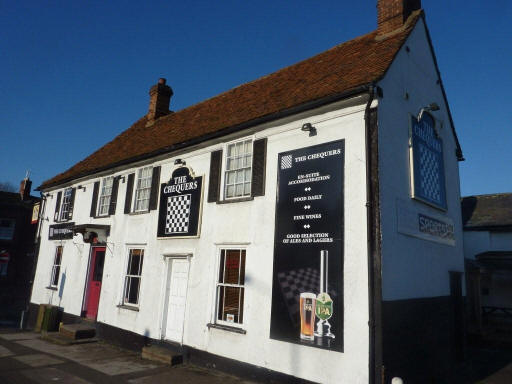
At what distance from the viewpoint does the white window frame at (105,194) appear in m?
13.4

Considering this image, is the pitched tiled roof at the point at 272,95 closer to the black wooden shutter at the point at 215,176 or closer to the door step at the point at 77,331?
the black wooden shutter at the point at 215,176

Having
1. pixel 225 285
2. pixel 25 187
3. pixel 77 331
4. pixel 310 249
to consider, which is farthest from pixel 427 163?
pixel 25 187

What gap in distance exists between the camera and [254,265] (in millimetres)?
8031

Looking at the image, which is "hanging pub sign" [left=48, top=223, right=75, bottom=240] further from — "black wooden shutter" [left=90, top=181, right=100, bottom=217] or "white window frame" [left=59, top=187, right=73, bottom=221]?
"black wooden shutter" [left=90, top=181, right=100, bottom=217]

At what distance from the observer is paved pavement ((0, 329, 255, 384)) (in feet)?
24.7

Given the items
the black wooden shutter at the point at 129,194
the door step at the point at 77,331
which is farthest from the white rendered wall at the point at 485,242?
the door step at the point at 77,331

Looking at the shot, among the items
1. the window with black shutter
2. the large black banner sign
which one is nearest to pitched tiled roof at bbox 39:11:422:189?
the window with black shutter

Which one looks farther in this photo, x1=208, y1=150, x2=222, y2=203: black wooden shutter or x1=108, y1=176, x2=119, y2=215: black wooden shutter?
x1=108, y1=176, x2=119, y2=215: black wooden shutter

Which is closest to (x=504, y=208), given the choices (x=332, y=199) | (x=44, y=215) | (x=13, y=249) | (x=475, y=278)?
(x=475, y=278)

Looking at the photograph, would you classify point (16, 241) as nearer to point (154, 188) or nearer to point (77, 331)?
point (77, 331)

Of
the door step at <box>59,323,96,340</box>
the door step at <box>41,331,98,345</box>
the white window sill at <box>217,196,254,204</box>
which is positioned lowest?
the door step at <box>41,331,98,345</box>

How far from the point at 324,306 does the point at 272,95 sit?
6.31 meters

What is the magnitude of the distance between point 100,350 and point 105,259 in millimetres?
3088

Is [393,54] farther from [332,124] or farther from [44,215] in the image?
[44,215]
